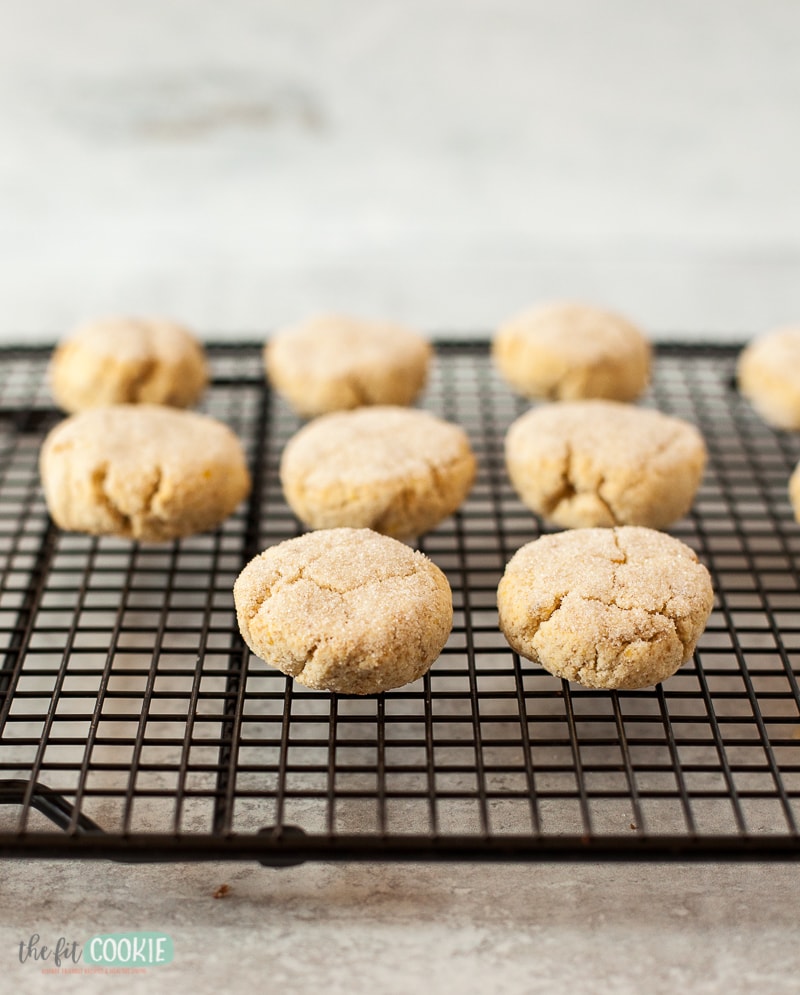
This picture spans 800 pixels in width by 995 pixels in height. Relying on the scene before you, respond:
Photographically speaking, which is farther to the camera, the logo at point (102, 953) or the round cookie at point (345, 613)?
the round cookie at point (345, 613)

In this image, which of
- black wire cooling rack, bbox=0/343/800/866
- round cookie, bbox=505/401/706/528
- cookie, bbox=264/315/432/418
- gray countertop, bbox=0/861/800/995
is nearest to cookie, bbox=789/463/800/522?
black wire cooling rack, bbox=0/343/800/866

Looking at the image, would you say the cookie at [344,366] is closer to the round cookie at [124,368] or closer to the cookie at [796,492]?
the round cookie at [124,368]

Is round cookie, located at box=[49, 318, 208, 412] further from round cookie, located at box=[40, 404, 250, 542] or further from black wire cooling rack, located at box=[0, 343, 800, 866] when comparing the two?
round cookie, located at box=[40, 404, 250, 542]

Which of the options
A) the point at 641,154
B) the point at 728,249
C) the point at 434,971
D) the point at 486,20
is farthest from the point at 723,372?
the point at 434,971

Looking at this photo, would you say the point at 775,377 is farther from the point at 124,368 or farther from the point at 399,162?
the point at 399,162

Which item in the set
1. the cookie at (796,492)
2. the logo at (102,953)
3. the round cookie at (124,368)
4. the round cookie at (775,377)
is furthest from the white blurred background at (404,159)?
the logo at (102,953)

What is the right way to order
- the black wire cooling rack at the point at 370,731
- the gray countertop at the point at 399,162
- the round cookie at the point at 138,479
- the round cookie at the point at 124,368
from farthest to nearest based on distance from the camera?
the gray countertop at the point at 399,162, the round cookie at the point at 124,368, the round cookie at the point at 138,479, the black wire cooling rack at the point at 370,731
